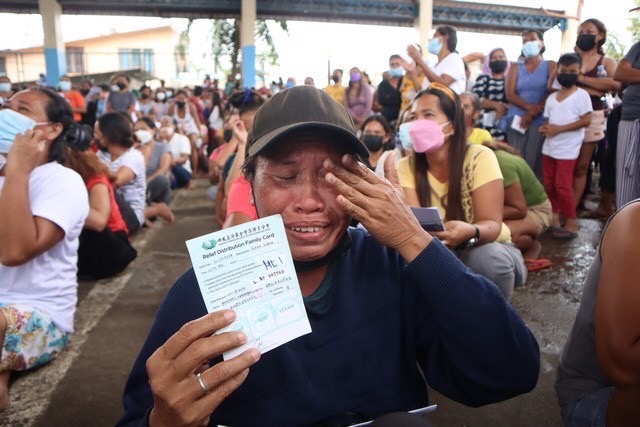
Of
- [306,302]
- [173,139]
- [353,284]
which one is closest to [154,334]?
[306,302]

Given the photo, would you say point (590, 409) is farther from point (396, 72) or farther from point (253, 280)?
point (396, 72)

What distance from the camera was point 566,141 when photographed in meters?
5.14

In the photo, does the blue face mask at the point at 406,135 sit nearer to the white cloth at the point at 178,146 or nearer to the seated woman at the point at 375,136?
the seated woman at the point at 375,136

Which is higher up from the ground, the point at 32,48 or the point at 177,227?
the point at 32,48

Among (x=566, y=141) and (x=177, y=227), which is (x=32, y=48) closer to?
(x=177, y=227)

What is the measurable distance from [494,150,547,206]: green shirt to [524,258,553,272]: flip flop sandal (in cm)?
51

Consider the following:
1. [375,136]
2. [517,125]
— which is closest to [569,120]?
[517,125]

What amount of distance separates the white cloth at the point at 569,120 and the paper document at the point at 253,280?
480cm

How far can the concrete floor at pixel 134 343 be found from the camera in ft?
7.50

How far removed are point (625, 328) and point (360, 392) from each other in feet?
2.46

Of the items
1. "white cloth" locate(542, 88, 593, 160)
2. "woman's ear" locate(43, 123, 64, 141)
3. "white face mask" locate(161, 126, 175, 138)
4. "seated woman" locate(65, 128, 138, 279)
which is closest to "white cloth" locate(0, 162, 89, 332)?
"woman's ear" locate(43, 123, 64, 141)

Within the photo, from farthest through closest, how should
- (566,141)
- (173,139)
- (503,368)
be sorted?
(173,139) → (566,141) → (503,368)

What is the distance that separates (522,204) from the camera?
342 cm

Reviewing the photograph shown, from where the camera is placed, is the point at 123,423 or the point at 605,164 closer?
the point at 123,423
